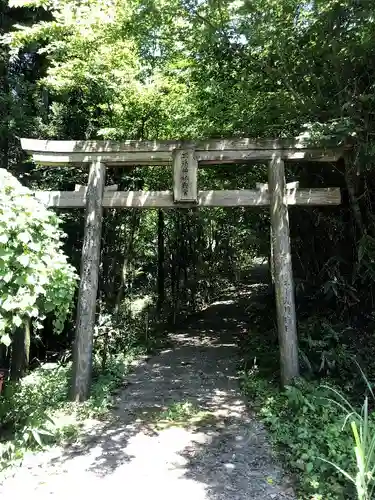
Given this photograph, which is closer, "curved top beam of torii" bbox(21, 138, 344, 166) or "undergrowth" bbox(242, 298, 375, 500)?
"undergrowth" bbox(242, 298, 375, 500)

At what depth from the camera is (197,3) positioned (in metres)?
5.52

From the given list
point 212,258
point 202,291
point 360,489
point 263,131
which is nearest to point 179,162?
point 263,131

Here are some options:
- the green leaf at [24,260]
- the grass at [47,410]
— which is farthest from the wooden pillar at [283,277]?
the green leaf at [24,260]

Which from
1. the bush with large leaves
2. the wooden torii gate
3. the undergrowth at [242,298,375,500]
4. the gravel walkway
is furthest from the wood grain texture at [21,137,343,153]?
the gravel walkway

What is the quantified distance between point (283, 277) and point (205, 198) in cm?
148

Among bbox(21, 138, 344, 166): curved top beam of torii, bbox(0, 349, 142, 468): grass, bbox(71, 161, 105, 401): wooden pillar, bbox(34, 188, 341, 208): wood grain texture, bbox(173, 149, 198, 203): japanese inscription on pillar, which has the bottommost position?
bbox(0, 349, 142, 468): grass

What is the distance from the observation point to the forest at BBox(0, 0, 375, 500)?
383cm

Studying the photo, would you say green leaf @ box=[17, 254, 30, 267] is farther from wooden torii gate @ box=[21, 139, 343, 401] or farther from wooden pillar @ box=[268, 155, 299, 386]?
wooden pillar @ box=[268, 155, 299, 386]

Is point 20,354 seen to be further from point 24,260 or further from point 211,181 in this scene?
point 24,260

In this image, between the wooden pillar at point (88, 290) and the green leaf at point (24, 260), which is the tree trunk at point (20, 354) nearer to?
the wooden pillar at point (88, 290)

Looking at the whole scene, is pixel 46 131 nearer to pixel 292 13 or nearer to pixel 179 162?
pixel 179 162

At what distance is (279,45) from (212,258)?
11914 mm

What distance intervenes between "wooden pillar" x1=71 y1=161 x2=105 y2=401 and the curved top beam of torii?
247 mm

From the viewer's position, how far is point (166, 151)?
18.8 ft
